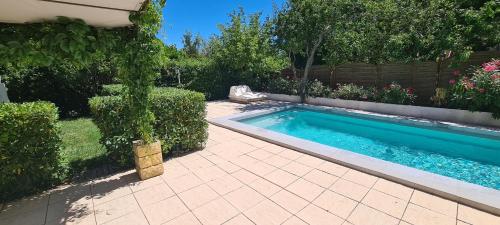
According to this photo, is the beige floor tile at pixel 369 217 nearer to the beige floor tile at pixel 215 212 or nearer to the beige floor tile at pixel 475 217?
the beige floor tile at pixel 475 217

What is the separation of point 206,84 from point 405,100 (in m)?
10.3

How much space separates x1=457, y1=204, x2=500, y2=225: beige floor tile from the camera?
10.1ft

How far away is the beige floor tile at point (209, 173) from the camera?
14.7ft

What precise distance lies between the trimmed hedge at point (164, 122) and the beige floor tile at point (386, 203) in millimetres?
3830

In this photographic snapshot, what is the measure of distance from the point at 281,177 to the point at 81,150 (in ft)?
16.4

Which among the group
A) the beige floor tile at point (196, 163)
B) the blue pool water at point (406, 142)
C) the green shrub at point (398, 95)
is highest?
the green shrub at point (398, 95)

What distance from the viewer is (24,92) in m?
9.67

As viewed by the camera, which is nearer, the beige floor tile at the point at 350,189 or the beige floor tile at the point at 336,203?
the beige floor tile at the point at 336,203

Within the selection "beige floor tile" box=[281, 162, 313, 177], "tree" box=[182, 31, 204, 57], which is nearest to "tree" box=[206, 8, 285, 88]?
"beige floor tile" box=[281, 162, 313, 177]

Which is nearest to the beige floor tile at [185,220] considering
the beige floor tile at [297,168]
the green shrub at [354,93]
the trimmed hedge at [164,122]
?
the beige floor tile at [297,168]

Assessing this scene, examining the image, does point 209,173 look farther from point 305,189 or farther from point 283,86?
point 283,86

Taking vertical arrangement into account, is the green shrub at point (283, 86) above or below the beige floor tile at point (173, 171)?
above

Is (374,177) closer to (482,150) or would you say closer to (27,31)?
(482,150)

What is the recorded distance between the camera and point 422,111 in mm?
9109
